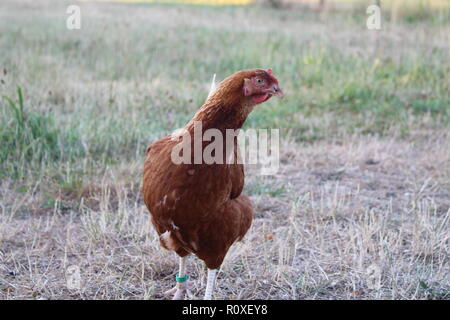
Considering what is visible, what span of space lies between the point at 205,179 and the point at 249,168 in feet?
9.15

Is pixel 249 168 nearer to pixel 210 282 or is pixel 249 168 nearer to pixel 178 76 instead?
pixel 210 282

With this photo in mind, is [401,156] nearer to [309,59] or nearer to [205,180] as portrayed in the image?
[309,59]

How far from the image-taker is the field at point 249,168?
3.59 meters

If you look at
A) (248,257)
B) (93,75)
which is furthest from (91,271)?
(93,75)

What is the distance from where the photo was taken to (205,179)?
276cm

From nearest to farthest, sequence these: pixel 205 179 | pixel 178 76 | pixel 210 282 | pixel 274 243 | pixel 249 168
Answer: pixel 205 179 < pixel 210 282 < pixel 274 243 < pixel 249 168 < pixel 178 76

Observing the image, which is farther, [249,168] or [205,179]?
[249,168]

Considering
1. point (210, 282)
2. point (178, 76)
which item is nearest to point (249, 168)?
point (210, 282)

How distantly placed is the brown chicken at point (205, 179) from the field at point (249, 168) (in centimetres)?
65

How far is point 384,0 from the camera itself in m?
12.2

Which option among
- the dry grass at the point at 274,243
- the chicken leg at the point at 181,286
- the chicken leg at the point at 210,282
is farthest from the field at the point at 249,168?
the chicken leg at the point at 210,282

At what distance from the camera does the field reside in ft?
11.8

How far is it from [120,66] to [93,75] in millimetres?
566

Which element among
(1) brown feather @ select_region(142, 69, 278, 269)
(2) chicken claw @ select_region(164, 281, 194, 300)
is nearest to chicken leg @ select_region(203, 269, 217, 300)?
(1) brown feather @ select_region(142, 69, 278, 269)
